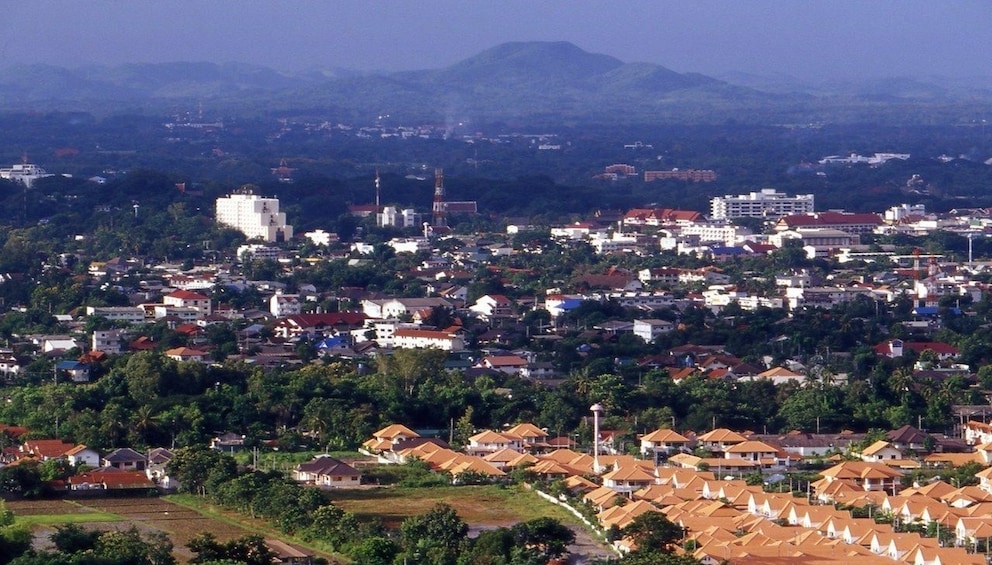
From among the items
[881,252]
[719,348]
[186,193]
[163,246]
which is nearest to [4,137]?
[186,193]

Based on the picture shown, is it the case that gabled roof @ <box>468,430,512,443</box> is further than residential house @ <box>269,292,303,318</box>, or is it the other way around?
residential house @ <box>269,292,303,318</box>

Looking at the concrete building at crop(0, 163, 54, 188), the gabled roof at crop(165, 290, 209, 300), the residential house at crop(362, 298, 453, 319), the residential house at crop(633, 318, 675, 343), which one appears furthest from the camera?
the concrete building at crop(0, 163, 54, 188)

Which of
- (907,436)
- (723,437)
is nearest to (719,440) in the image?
(723,437)

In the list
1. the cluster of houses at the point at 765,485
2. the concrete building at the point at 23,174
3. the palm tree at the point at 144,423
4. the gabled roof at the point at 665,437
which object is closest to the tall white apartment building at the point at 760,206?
the concrete building at the point at 23,174

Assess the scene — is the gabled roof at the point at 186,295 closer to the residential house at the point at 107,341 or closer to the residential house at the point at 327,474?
the residential house at the point at 107,341

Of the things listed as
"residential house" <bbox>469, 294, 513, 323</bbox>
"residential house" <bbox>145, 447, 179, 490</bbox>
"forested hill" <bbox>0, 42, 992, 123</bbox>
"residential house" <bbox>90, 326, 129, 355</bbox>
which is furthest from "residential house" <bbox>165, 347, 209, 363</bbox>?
"forested hill" <bbox>0, 42, 992, 123</bbox>

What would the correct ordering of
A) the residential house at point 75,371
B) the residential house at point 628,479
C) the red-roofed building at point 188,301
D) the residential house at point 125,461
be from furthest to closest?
the red-roofed building at point 188,301 < the residential house at point 75,371 < the residential house at point 125,461 < the residential house at point 628,479

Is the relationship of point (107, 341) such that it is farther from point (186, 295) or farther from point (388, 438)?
point (388, 438)

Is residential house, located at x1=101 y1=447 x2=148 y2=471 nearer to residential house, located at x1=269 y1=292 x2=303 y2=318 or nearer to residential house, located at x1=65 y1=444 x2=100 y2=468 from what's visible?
residential house, located at x1=65 y1=444 x2=100 y2=468
